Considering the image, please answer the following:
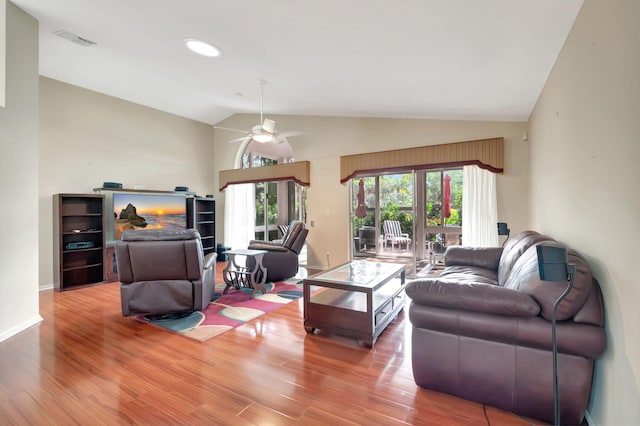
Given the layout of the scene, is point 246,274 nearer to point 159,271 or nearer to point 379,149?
point 159,271

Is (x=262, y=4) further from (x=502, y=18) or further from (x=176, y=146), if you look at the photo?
(x=176, y=146)

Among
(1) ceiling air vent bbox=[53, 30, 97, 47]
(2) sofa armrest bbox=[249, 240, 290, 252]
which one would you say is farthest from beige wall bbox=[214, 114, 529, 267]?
(1) ceiling air vent bbox=[53, 30, 97, 47]

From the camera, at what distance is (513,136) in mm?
4266

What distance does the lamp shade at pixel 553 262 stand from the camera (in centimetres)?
135

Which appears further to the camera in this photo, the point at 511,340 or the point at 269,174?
the point at 269,174

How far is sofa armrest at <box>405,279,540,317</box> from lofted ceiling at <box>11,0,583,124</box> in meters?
1.82

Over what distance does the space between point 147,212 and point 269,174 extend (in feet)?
8.50

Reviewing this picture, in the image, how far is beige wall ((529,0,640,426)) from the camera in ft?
4.22

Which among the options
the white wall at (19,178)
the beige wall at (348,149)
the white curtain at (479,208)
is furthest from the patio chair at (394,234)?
the white wall at (19,178)

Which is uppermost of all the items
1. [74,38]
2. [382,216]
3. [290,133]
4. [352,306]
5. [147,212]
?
[74,38]

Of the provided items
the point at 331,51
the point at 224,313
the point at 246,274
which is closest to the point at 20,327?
the point at 224,313

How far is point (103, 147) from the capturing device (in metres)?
5.44

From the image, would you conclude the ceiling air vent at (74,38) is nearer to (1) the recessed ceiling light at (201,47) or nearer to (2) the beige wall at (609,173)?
(1) the recessed ceiling light at (201,47)

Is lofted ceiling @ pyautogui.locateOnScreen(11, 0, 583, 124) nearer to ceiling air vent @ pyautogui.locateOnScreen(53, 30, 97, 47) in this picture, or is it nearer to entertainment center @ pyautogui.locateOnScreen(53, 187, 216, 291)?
ceiling air vent @ pyautogui.locateOnScreen(53, 30, 97, 47)
